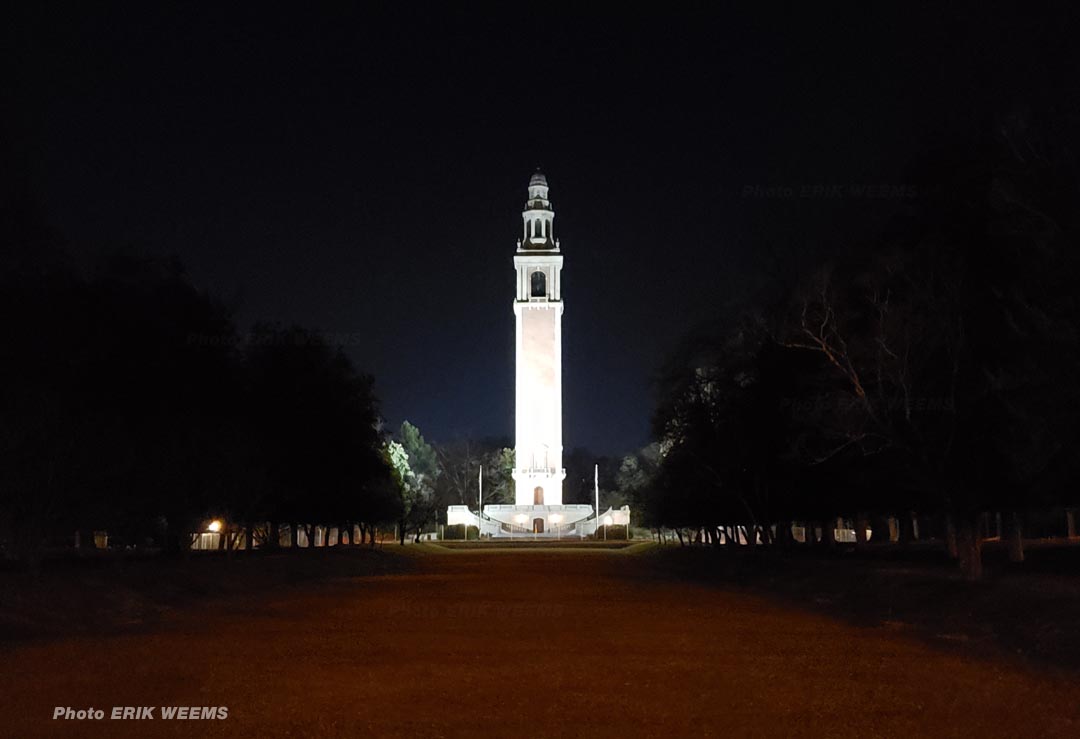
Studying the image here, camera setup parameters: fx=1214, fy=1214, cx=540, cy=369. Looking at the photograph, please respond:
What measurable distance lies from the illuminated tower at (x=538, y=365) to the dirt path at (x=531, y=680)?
90771 millimetres

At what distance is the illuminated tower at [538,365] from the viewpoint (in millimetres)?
116250

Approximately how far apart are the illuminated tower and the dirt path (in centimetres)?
9077

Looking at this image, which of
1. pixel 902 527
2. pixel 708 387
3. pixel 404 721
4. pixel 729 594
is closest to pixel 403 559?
pixel 708 387

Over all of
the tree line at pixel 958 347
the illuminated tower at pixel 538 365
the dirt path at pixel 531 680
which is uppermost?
the illuminated tower at pixel 538 365

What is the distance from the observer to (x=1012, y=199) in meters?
22.8

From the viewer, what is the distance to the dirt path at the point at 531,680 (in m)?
11.9

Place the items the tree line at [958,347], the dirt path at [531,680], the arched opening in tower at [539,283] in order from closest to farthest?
the dirt path at [531,680] < the tree line at [958,347] < the arched opening in tower at [539,283]

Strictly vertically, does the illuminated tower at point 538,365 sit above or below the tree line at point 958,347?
above

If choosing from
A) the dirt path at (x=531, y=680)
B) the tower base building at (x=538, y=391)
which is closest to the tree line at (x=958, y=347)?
the dirt path at (x=531, y=680)

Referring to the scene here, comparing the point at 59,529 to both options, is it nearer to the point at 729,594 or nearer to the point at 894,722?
the point at 729,594

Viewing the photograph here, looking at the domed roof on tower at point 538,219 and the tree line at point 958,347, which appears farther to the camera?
the domed roof on tower at point 538,219

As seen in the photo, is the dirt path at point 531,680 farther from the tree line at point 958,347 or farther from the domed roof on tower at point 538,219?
the domed roof on tower at point 538,219

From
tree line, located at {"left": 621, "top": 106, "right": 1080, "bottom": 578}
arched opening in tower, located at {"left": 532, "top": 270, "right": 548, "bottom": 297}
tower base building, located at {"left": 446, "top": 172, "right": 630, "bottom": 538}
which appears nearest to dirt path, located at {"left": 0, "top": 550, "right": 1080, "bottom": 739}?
tree line, located at {"left": 621, "top": 106, "right": 1080, "bottom": 578}

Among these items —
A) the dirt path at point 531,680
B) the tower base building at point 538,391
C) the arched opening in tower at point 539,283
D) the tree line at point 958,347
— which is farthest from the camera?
the arched opening in tower at point 539,283
